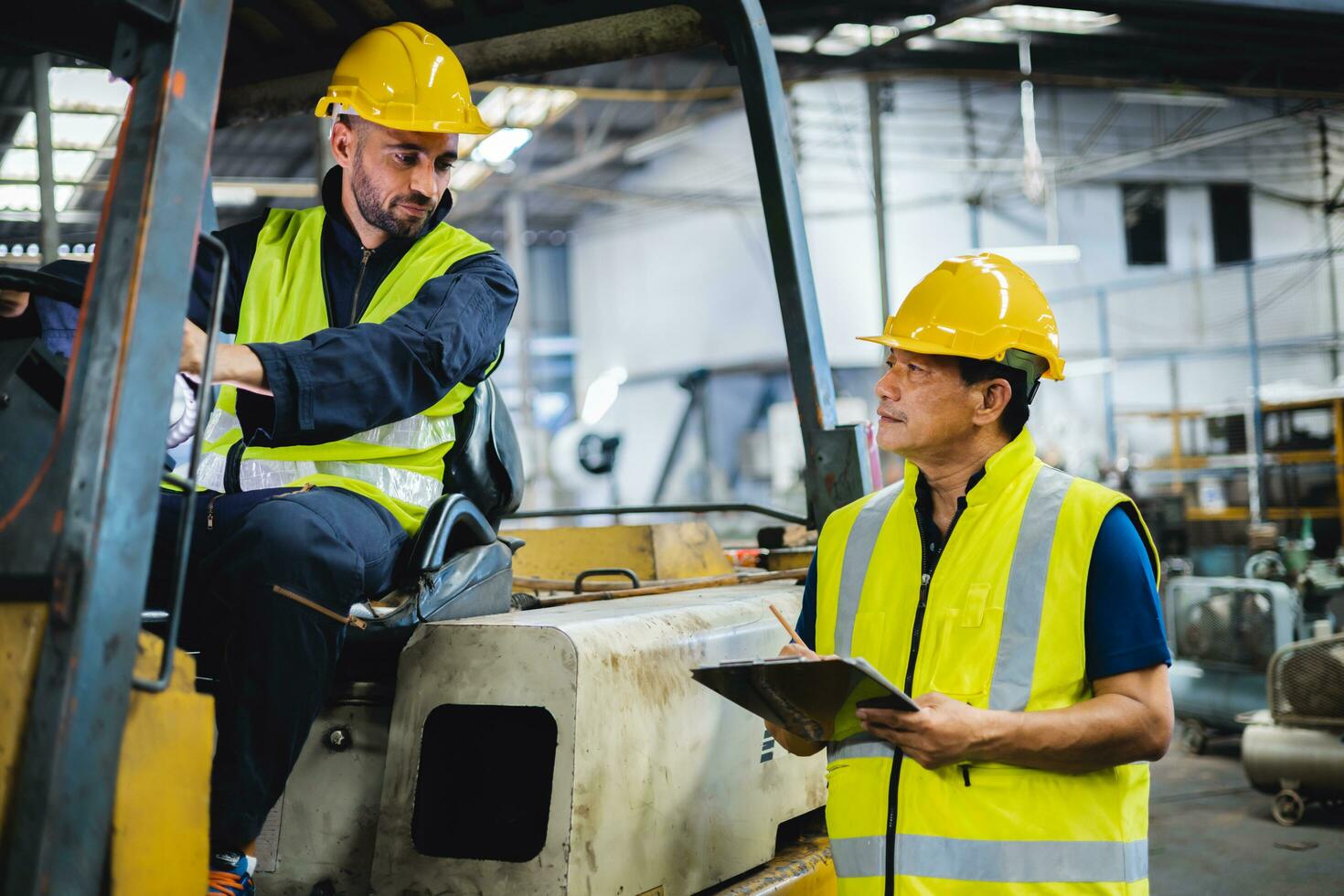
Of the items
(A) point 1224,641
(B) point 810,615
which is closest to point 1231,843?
(A) point 1224,641

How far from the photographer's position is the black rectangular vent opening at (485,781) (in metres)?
2.20

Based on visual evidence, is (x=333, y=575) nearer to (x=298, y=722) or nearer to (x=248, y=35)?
(x=298, y=722)

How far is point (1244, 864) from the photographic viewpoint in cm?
527

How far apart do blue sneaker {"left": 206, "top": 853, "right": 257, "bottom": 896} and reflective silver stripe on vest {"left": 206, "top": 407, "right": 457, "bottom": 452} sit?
0.75m

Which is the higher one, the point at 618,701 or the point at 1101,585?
the point at 1101,585

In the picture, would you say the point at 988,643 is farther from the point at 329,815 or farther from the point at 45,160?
the point at 45,160

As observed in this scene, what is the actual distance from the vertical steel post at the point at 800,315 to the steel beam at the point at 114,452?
65.3 inches

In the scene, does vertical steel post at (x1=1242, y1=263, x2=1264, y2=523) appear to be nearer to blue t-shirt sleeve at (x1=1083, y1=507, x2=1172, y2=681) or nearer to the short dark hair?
the short dark hair

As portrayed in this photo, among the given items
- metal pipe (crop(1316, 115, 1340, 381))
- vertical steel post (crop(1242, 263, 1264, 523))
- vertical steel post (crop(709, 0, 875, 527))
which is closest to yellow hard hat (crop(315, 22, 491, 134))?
vertical steel post (crop(709, 0, 875, 527))

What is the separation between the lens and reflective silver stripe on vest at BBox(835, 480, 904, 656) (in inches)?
89.9

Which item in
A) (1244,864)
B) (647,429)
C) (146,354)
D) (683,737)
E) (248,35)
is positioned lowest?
(1244,864)

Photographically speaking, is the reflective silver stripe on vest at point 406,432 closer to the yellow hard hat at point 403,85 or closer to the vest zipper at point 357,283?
the vest zipper at point 357,283

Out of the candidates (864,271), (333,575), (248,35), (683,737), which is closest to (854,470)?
(683,737)

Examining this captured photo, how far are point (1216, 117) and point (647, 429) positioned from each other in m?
11.5
